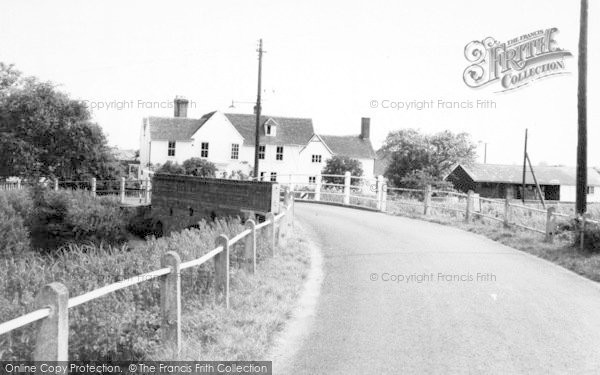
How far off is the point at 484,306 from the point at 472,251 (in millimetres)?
5320

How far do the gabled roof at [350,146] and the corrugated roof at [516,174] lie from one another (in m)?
11.8

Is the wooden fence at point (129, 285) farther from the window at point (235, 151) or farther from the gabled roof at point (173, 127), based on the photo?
the window at point (235, 151)

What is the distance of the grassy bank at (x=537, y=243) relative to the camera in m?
12.2

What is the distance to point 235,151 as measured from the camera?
55.9 meters

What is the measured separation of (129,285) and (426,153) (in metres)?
71.9

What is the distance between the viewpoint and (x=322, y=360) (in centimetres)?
627

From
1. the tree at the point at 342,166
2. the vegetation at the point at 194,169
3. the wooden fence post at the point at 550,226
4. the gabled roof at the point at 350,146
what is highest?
the gabled roof at the point at 350,146

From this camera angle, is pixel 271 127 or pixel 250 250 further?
pixel 271 127

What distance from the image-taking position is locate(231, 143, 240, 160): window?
5572 centimetres

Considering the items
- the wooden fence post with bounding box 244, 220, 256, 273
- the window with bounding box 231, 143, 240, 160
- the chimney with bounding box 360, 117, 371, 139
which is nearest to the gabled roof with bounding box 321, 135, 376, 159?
the chimney with bounding box 360, 117, 371, 139

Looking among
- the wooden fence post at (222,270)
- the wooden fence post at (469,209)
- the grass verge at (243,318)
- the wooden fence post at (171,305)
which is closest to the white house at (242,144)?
the wooden fence post at (469,209)

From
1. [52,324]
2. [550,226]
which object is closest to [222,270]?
[52,324]

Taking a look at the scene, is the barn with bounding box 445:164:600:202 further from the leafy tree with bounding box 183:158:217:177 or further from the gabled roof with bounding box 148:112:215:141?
the leafy tree with bounding box 183:158:217:177

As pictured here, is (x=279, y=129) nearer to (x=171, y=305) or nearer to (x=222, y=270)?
(x=222, y=270)
